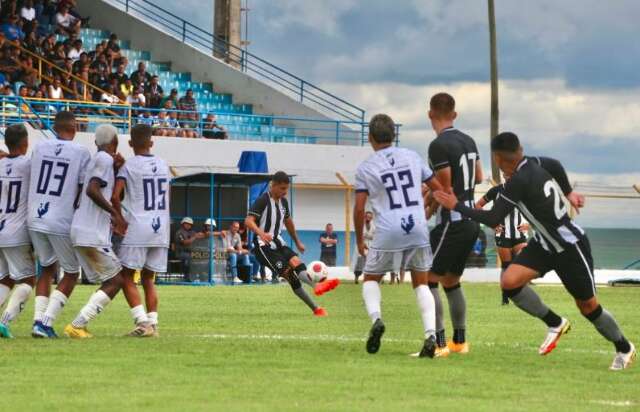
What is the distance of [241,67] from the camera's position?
49156 millimetres

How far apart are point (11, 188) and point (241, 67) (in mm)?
36223

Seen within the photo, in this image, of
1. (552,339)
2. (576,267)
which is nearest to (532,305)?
(552,339)

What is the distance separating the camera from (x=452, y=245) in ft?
38.8

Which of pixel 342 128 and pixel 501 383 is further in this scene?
pixel 342 128

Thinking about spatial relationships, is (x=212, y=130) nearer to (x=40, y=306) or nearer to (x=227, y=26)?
(x=227, y=26)

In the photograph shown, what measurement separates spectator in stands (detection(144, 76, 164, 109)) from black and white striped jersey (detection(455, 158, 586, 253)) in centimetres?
3212

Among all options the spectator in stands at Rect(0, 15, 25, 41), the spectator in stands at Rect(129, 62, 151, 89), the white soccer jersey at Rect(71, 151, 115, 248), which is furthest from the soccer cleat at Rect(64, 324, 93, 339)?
the spectator in stands at Rect(129, 62, 151, 89)

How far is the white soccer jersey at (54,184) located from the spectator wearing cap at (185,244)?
20.2 metres

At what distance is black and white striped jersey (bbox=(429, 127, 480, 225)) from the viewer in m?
11.7

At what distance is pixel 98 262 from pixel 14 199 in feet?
3.54

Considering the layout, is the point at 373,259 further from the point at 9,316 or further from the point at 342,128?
the point at 342,128

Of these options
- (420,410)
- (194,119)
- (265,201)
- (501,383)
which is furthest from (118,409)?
(194,119)

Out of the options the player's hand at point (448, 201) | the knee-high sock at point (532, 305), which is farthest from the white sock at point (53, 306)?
the knee-high sock at point (532, 305)

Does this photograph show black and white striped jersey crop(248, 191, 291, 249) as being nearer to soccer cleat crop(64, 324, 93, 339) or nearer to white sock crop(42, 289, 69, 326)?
soccer cleat crop(64, 324, 93, 339)
